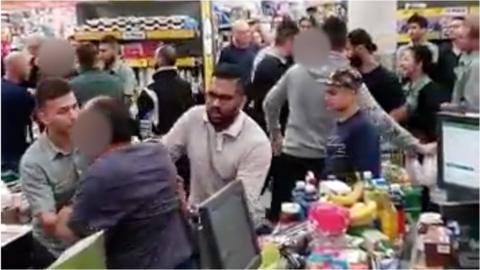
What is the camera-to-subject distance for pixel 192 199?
3.69m

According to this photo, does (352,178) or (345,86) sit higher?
(345,86)

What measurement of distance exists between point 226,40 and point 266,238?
247 inches

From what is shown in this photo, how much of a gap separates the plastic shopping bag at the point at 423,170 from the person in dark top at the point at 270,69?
1769 millimetres

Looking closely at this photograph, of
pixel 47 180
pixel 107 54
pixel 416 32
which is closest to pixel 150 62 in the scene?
pixel 107 54

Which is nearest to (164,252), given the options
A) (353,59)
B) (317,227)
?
(317,227)

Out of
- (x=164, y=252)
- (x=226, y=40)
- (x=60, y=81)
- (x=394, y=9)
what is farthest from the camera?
(x=226, y=40)

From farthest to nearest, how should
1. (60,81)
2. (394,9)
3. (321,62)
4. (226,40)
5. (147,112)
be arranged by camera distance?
(226,40)
(394,9)
(147,112)
(321,62)
(60,81)

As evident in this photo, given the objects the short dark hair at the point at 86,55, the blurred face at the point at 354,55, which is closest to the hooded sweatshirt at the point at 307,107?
the blurred face at the point at 354,55

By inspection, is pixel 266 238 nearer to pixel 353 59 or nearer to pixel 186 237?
pixel 186 237

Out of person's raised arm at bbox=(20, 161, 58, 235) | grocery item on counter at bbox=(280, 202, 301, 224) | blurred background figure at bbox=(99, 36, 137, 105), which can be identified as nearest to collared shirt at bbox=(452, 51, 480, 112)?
grocery item on counter at bbox=(280, 202, 301, 224)

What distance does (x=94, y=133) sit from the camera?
9.91ft

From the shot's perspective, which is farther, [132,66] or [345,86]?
[132,66]

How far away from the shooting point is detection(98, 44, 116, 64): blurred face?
6.86 metres

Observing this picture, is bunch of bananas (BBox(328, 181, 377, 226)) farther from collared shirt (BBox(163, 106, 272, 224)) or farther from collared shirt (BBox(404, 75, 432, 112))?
collared shirt (BBox(404, 75, 432, 112))
